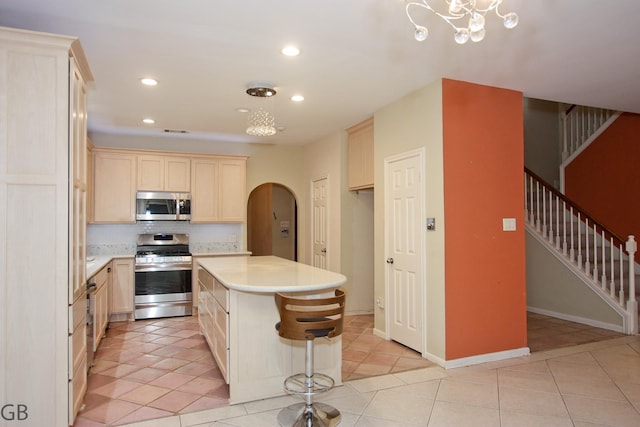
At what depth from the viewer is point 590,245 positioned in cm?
600

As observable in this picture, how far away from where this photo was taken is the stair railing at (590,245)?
4.81 m

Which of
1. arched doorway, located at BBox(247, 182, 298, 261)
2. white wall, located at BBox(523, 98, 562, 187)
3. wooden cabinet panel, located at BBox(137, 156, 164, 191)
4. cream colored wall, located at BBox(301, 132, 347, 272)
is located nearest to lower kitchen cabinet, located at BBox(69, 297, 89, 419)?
wooden cabinet panel, located at BBox(137, 156, 164, 191)

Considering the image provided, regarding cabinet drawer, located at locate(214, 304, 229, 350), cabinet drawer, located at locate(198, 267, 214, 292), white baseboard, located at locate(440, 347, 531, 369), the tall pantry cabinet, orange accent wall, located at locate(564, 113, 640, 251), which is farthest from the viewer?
orange accent wall, located at locate(564, 113, 640, 251)

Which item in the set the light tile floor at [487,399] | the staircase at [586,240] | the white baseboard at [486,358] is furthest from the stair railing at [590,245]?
the white baseboard at [486,358]

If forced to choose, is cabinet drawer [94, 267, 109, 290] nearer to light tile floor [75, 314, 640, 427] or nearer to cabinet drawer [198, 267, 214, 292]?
light tile floor [75, 314, 640, 427]

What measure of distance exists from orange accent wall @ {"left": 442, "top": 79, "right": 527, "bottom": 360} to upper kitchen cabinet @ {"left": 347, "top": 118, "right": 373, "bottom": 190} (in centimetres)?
151

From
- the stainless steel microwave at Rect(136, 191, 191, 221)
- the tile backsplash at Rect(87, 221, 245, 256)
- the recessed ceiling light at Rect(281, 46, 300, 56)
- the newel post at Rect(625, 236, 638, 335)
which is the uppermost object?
the recessed ceiling light at Rect(281, 46, 300, 56)

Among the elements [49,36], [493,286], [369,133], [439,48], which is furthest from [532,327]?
[49,36]

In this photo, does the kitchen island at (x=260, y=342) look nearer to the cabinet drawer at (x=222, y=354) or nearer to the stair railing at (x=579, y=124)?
the cabinet drawer at (x=222, y=354)

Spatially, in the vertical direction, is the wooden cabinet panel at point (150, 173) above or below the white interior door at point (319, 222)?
above

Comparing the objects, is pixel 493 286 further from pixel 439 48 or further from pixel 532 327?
pixel 439 48

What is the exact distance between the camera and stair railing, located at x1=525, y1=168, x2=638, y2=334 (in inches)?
189

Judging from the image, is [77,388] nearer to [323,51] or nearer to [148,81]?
[148,81]

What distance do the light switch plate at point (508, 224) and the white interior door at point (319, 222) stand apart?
2.78 metres
